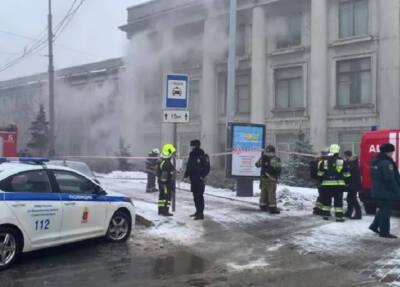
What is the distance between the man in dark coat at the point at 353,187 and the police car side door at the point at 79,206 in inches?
225

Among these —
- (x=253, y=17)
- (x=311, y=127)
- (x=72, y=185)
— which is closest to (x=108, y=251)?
(x=72, y=185)

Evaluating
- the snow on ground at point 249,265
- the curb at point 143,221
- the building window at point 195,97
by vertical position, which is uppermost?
the building window at point 195,97

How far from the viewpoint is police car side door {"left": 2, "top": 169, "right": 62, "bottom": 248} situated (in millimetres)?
7469

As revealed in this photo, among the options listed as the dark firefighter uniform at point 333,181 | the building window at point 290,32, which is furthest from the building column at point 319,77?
the dark firefighter uniform at point 333,181

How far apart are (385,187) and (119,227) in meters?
4.77

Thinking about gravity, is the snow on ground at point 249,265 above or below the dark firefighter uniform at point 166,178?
below

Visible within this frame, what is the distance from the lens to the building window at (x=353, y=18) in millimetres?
27391

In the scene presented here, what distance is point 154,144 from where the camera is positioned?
37312 mm

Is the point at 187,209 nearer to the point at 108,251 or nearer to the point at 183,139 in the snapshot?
the point at 108,251

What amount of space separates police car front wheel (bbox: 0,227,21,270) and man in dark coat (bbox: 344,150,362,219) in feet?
24.2

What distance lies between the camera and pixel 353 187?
1205 centimetres

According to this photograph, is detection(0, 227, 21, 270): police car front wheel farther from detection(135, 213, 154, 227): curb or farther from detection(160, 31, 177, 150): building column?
detection(160, 31, 177, 150): building column

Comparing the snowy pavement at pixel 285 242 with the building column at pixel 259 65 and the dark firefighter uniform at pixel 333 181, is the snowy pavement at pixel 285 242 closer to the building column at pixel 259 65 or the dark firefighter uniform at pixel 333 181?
the dark firefighter uniform at pixel 333 181

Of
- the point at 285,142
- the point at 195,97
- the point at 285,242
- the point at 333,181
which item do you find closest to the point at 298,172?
the point at 285,142
